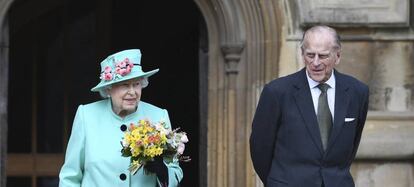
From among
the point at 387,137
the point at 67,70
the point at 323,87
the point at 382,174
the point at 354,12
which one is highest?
the point at 354,12

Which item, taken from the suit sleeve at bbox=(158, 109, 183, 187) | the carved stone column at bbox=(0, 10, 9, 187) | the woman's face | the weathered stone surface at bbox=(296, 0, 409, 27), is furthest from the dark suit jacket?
the carved stone column at bbox=(0, 10, 9, 187)

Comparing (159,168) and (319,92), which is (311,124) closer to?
(319,92)

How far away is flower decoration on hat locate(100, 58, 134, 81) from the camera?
6781 millimetres

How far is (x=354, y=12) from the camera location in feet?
30.1

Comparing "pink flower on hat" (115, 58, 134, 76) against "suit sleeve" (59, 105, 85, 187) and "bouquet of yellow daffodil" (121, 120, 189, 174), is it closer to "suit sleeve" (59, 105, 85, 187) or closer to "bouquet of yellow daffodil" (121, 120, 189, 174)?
"bouquet of yellow daffodil" (121, 120, 189, 174)

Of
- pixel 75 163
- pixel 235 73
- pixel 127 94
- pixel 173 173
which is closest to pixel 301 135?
pixel 173 173

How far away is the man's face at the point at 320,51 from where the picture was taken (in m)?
6.44

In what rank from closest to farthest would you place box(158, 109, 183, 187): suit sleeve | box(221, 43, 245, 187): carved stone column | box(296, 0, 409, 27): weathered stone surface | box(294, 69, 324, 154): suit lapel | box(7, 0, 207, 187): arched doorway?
1. box(294, 69, 324, 154): suit lapel
2. box(158, 109, 183, 187): suit sleeve
3. box(296, 0, 409, 27): weathered stone surface
4. box(221, 43, 245, 187): carved stone column
5. box(7, 0, 207, 187): arched doorway

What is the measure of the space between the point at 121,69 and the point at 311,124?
3.35 ft

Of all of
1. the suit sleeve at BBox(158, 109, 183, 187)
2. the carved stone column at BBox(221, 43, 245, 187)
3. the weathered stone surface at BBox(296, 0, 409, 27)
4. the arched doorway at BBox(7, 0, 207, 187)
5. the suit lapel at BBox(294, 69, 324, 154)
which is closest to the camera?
the suit lapel at BBox(294, 69, 324, 154)

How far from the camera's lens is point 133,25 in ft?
38.6

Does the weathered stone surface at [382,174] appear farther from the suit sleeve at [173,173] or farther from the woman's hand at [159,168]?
the woman's hand at [159,168]

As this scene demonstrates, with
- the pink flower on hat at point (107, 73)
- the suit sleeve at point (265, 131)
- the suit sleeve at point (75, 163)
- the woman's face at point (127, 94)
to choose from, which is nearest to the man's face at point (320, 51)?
the suit sleeve at point (265, 131)

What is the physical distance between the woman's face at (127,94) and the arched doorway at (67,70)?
4.14 metres
